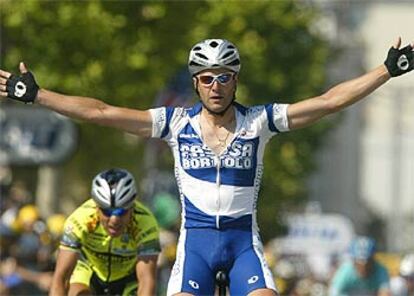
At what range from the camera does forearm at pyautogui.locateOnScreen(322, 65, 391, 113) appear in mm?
11273

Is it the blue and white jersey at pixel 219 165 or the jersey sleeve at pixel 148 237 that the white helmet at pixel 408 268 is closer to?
the jersey sleeve at pixel 148 237

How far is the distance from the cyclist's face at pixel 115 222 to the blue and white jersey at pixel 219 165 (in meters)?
1.33

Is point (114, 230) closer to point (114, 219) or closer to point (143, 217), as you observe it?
point (114, 219)

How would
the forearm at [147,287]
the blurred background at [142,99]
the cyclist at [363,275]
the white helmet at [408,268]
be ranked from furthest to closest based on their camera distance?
the blurred background at [142,99]
the white helmet at [408,268]
the cyclist at [363,275]
the forearm at [147,287]

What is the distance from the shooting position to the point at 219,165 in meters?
11.4

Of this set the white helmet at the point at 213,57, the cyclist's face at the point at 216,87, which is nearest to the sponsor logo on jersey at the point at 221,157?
the cyclist's face at the point at 216,87

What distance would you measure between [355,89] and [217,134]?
97 cm

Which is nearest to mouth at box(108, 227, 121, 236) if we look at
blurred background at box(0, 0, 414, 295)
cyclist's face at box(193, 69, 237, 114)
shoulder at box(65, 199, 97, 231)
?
shoulder at box(65, 199, 97, 231)

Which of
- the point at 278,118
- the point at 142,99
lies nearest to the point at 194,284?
the point at 278,118

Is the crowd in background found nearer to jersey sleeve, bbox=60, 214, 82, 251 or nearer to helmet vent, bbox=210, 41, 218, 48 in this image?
jersey sleeve, bbox=60, 214, 82, 251

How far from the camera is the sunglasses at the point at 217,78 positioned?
11.4m

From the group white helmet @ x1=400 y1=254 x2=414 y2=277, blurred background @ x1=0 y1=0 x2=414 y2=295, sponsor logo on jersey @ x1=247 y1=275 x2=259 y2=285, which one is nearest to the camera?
sponsor logo on jersey @ x1=247 y1=275 x2=259 y2=285

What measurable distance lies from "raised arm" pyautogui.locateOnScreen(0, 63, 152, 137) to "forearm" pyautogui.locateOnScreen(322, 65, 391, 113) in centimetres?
127

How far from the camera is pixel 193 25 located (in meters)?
36.8
